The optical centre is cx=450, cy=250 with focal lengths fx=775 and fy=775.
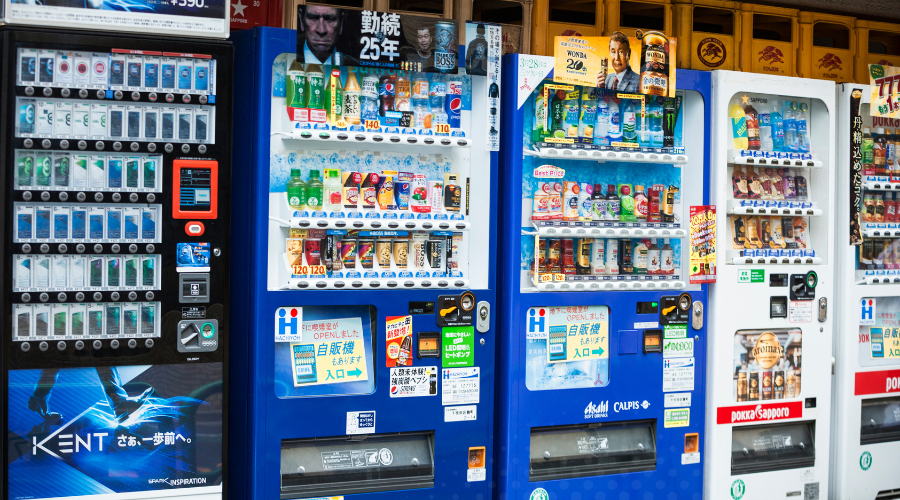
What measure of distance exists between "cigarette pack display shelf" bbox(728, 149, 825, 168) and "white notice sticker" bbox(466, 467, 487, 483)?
2.14 metres

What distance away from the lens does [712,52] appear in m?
4.51

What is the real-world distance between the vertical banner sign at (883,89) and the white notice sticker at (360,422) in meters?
3.44

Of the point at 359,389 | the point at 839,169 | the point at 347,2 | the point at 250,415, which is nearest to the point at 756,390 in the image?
the point at 839,169

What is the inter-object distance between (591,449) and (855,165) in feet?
7.65

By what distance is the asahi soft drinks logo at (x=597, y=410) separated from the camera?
406cm

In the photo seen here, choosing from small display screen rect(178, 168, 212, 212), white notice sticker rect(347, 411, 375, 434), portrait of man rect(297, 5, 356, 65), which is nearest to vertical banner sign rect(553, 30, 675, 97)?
portrait of man rect(297, 5, 356, 65)

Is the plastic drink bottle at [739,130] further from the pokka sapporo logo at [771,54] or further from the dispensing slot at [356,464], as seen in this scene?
the dispensing slot at [356,464]

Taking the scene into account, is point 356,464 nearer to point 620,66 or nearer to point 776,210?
point 620,66

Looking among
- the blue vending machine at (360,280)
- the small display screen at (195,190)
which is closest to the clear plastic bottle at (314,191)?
the blue vending machine at (360,280)

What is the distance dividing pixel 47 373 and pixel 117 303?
39 centimetres

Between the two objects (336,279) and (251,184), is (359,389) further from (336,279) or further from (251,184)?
(251,184)

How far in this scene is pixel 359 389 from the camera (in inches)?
149

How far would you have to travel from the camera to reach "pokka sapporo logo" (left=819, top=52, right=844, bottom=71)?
4.75 meters

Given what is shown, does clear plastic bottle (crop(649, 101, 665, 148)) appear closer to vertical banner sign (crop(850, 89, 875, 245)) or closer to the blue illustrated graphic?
vertical banner sign (crop(850, 89, 875, 245))
